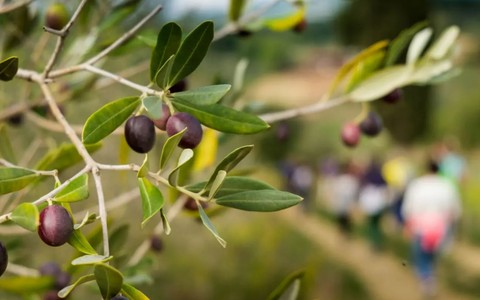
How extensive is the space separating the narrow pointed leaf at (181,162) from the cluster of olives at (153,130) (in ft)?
0.06

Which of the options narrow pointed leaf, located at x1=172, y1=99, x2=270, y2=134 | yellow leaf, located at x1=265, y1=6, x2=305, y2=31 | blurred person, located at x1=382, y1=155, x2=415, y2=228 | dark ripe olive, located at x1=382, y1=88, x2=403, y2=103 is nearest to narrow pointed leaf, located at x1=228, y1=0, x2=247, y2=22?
yellow leaf, located at x1=265, y1=6, x2=305, y2=31

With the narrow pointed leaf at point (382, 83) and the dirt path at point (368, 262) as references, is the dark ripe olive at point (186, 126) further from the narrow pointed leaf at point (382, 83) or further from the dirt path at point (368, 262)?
the dirt path at point (368, 262)

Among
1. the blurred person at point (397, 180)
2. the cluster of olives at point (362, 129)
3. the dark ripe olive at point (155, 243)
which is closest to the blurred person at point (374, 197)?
the blurred person at point (397, 180)

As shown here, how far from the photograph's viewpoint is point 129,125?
0.52m

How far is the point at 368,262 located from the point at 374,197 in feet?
2.37

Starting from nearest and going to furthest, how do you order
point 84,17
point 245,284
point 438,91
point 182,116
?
point 182,116, point 84,17, point 245,284, point 438,91

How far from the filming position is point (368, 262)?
6.13 metres

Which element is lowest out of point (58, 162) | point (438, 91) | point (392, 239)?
point (438, 91)

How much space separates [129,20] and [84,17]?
0.07 m

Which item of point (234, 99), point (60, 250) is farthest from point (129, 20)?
point (60, 250)

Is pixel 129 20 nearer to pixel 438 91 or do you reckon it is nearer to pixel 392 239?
pixel 392 239

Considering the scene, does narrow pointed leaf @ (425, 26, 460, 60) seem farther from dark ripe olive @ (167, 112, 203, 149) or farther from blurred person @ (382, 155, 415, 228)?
blurred person @ (382, 155, 415, 228)

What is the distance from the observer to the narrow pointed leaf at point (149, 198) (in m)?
0.51

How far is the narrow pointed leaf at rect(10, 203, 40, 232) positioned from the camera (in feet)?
1.51
